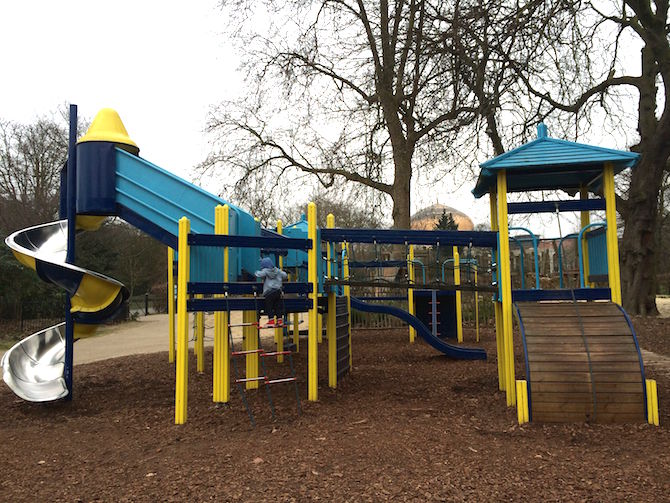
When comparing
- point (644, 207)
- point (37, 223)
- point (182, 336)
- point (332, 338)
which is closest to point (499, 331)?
point (332, 338)

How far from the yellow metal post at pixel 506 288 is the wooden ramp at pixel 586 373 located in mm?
700

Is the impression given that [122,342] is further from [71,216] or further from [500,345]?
[500,345]

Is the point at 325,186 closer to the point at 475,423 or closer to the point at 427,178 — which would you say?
the point at 427,178

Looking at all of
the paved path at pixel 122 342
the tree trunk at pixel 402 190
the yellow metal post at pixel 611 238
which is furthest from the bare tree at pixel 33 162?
the yellow metal post at pixel 611 238

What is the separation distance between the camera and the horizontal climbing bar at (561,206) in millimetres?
6762

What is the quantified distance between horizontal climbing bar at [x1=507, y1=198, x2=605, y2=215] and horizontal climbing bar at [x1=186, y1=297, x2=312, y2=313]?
9.88 ft

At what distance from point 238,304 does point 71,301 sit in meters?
2.75

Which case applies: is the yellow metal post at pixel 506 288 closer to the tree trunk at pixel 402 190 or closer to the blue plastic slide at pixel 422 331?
the blue plastic slide at pixel 422 331

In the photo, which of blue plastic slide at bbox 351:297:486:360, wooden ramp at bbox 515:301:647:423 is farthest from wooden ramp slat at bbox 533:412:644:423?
blue plastic slide at bbox 351:297:486:360

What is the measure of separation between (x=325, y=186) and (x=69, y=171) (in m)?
14.3

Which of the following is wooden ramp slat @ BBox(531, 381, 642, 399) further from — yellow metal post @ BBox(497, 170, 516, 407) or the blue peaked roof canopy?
the blue peaked roof canopy

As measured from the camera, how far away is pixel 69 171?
742 cm

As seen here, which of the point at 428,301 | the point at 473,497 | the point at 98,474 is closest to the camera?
the point at 473,497

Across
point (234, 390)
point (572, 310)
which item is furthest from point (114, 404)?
point (572, 310)
